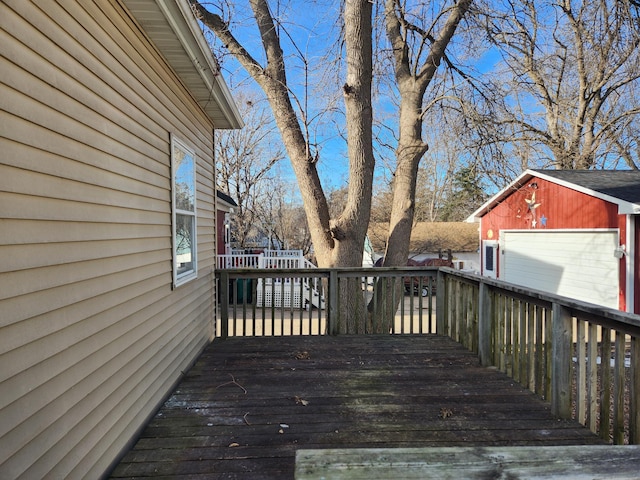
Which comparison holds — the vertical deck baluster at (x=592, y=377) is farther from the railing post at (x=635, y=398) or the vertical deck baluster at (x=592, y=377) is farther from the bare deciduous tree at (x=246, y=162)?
the bare deciduous tree at (x=246, y=162)

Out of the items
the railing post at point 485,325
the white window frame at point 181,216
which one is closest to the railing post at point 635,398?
the railing post at point 485,325

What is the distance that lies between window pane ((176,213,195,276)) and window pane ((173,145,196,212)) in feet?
0.37

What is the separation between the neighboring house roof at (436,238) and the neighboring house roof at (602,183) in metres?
8.64

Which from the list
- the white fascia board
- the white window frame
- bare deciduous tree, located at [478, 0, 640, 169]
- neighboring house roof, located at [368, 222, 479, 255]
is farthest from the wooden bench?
neighboring house roof, located at [368, 222, 479, 255]

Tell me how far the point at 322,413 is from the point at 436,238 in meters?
17.8

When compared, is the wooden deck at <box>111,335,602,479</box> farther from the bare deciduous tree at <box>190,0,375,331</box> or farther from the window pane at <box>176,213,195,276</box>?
the bare deciduous tree at <box>190,0,375,331</box>

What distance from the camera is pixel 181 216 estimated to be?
11.4 ft

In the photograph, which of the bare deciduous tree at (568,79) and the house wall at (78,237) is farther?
the bare deciduous tree at (568,79)

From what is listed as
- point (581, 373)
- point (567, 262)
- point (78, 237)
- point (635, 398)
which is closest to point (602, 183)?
point (567, 262)

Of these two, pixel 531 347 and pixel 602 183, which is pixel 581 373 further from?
pixel 602 183

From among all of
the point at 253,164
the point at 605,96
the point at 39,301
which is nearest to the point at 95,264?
the point at 39,301

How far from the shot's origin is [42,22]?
1539 mm

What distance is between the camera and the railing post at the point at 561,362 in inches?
99.1

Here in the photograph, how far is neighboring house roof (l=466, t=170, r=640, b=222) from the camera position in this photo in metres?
6.91
